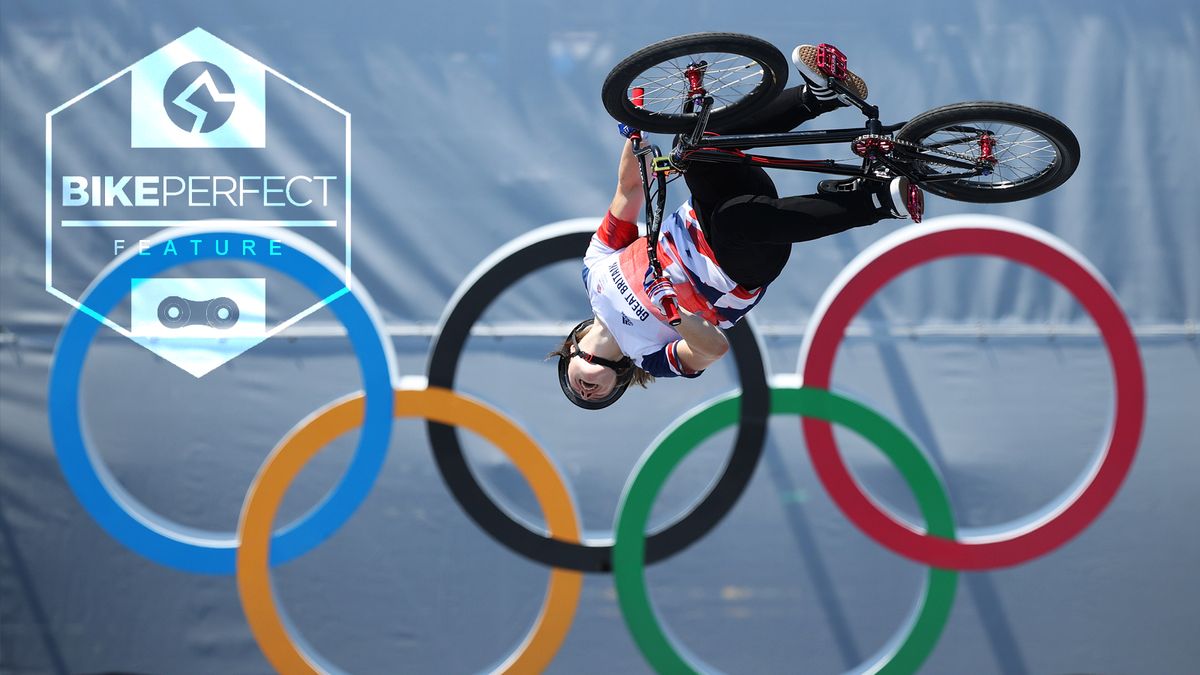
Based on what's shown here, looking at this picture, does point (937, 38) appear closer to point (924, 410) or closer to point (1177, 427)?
point (924, 410)

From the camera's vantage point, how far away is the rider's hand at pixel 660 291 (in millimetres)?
3102

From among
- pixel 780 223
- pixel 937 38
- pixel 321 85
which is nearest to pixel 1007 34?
pixel 937 38

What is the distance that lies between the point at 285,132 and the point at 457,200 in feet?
2.28

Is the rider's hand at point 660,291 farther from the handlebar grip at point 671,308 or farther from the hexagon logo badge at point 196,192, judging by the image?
the hexagon logo badge at point 196,192

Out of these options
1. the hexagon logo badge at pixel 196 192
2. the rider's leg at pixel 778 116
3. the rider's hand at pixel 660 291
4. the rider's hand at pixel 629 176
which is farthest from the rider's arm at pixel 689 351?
the hexagon logo badge at pixel 196 192

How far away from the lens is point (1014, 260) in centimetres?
440

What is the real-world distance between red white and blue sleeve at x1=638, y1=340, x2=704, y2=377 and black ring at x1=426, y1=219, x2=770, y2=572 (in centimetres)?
96

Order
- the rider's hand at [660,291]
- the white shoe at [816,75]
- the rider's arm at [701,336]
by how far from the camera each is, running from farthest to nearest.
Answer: the rider's arm at [701,336] < the rider's hand at [660,291] < the white shoe at [816,75]

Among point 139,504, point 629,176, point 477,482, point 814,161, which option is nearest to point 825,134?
point 814,161

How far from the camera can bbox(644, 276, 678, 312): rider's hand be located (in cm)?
310

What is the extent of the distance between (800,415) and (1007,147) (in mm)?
1443

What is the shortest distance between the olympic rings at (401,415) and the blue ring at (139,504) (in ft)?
0.22

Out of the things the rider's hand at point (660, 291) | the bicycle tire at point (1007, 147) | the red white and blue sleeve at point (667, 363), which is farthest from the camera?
the red white and blue sleeve at point (667, 363)

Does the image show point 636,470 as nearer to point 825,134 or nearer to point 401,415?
point 401,415
